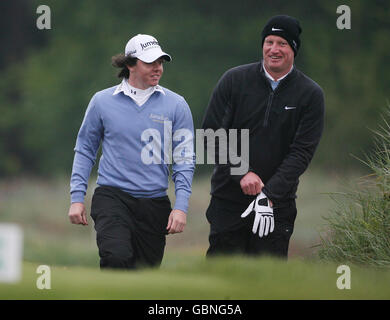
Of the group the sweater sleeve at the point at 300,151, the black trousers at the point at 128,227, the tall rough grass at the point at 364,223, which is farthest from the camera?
the tall rough grass at the point at 364,223

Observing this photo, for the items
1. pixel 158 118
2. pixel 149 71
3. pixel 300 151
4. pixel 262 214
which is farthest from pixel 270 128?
pixel 149 71

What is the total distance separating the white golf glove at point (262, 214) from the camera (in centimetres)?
621

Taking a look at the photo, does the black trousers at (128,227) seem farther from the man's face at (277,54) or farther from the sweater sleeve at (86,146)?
the man's face at (277,54)

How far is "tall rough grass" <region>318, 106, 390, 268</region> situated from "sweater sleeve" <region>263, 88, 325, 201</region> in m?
0.59

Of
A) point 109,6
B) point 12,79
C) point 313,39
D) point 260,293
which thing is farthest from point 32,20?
point 260,293

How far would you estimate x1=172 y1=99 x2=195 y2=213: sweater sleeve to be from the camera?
241 inches

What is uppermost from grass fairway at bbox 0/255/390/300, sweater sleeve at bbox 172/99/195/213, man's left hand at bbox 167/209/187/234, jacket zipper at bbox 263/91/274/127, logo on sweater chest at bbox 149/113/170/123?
jacket zipper at bbox 263/91/274/127

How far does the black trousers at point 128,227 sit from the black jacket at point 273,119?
23.4 inches

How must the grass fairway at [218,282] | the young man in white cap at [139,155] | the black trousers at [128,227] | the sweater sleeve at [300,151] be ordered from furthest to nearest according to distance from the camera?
the sweater sleeve at [300,151] < the young man in white cap at [139,155] < the black trousers at [128,227] < the grass fairway at [218,282]

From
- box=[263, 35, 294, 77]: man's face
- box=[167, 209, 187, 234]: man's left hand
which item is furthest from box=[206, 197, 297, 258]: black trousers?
box=[263, 35, 294, 77]: man's face

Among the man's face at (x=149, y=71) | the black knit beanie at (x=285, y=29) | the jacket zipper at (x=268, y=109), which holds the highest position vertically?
the black knit beanie at (x=285, y=29)

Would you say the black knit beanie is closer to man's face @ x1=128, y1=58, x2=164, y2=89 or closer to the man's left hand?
man's face @ x1=128, y1=58, x2=164, y2=89

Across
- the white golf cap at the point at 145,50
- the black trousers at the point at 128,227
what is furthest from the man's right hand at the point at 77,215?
the white golf cap at the point at 145,50

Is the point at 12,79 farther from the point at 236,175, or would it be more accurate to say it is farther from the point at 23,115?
the point at 236,175
